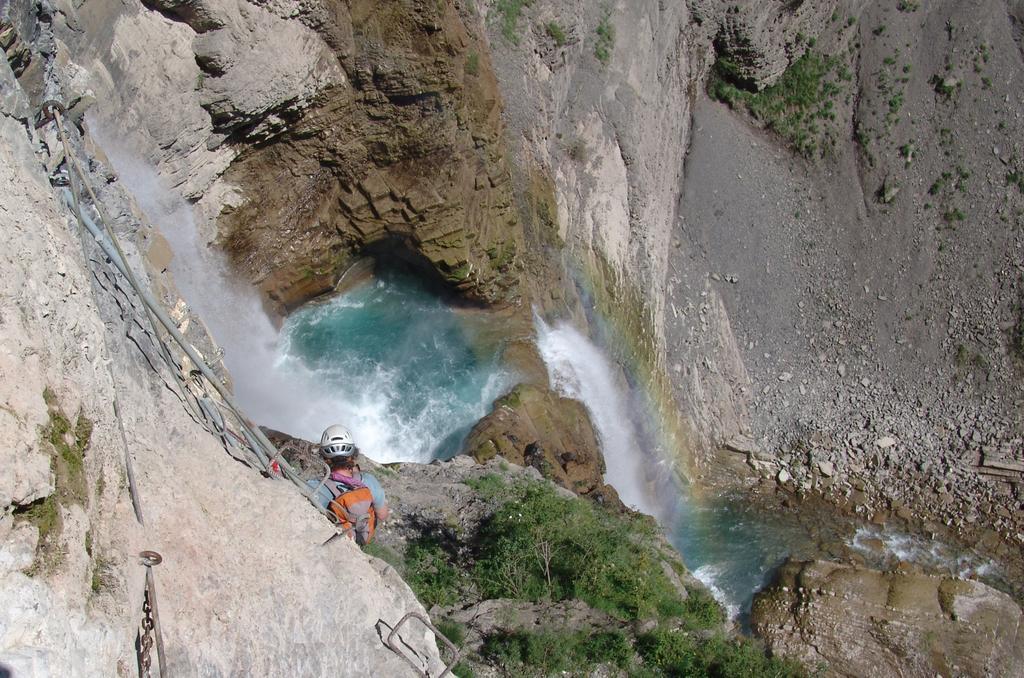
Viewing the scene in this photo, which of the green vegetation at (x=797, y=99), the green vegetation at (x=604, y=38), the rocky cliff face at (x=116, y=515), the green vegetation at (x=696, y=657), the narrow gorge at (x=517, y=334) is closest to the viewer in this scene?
the rocky cliff face at (x=116, y=515)

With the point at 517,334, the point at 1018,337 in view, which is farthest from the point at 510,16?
the point at 1018,337

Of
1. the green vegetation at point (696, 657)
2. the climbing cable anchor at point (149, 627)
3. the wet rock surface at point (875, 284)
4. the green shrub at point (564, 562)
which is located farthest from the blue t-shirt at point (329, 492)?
the wet rock surface at point (875, 284)

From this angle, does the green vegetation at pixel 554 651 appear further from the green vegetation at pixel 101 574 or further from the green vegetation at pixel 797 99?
the green vegetation at pixel 797 99

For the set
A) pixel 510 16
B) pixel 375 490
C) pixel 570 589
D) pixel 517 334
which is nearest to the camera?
pixel 375 490

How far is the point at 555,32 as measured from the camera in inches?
703

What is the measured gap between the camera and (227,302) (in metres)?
15.1

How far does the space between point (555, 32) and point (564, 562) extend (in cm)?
1174

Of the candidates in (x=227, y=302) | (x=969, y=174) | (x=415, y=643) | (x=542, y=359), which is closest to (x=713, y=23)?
(x=969, y=174)

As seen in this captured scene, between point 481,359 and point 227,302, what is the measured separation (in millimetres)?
5334

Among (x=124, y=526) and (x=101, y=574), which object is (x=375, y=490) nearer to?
(x=124, y=526)

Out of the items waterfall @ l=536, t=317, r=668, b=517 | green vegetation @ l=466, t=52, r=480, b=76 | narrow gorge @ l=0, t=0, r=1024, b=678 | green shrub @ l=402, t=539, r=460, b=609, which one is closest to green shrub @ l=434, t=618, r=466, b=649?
narrow gorge @ l=0, t=0, r=1024, b=678

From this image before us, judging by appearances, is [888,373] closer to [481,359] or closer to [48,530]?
[481,359]

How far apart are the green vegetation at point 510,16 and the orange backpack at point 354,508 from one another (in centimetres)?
1253

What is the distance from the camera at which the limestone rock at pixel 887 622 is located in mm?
15289
